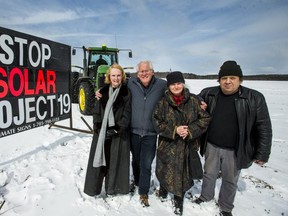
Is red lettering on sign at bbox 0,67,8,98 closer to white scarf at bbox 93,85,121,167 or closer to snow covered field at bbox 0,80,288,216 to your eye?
snow covered field at bbox 0,80,288,216

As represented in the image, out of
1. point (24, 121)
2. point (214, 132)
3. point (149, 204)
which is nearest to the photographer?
point (214, 132)

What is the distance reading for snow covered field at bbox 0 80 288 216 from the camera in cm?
261

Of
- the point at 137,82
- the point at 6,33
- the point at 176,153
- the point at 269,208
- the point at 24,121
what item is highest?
the point at 6,33

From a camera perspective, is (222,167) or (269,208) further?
(269,208)

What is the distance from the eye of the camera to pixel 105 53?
8312 millimetres

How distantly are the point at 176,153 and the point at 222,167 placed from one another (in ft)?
1.90

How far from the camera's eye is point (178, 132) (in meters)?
2.40

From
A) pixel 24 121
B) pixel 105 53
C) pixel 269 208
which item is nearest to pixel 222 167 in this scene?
pixel 269 208

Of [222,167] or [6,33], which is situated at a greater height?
[6,33]

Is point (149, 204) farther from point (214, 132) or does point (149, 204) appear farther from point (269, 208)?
point (269, 208)

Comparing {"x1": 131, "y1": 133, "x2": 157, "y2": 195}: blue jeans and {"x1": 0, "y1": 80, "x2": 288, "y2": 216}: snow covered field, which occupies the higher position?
{"x1": 131, "y1": 133, "x2": 157, "y2": 195}: blue jeans

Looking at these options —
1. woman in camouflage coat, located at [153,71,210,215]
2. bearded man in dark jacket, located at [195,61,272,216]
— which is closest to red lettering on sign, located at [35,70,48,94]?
woman in camouflage coat, located at [153,71,210,215]

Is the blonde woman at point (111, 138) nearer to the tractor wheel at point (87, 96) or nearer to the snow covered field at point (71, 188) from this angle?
the snow covered field at point (71, 188)

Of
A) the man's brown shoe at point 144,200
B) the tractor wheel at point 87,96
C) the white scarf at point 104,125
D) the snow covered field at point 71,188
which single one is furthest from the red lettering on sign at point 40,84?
the tractor wheel at point 87,96
